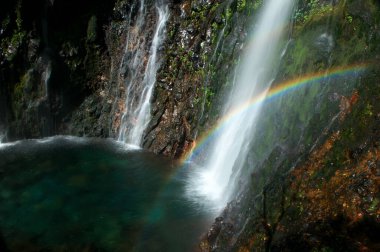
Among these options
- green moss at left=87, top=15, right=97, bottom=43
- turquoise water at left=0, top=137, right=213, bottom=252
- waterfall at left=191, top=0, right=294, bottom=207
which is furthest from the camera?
green moss at left=87, top=15, right=97, bottom=43

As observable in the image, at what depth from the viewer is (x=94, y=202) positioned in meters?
12.8

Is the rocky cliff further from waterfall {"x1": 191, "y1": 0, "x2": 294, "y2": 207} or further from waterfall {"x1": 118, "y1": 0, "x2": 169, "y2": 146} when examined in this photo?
waterfall {"x1": 191, "y1": 0, "x2": 294, "y2": 207}

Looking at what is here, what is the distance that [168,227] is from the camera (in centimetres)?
1112

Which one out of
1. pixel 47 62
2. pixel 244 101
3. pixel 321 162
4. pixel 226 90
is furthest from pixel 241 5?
pixel 47 62

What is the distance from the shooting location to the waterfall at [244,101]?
37.2ft

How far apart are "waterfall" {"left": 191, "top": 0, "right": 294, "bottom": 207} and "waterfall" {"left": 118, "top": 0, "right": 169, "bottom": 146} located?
159 inches

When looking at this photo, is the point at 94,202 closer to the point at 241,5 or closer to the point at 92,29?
the point at 241,5

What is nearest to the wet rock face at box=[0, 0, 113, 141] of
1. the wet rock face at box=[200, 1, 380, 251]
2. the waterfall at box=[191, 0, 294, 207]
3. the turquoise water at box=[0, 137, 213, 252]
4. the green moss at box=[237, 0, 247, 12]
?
the turquoise water at box=[0, 137, 213, 252]

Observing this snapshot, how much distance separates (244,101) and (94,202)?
537cm

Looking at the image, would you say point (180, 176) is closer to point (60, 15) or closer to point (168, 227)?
point (168, 227)

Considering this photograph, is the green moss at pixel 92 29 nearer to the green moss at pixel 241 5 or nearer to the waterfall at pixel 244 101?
the green moss at pixel 241 5

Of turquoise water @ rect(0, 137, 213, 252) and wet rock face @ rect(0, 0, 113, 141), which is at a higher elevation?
wet rock face @ rect(0, 0, 113, 141)

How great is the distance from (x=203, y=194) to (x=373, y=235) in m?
7.23

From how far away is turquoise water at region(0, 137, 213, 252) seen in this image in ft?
35.1
